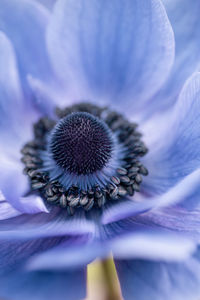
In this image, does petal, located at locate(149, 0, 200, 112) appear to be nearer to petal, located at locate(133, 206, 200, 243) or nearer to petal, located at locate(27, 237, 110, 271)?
petal, located at locate(133, 206, 200, 243)

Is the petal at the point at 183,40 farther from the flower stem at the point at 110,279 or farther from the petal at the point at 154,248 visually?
the petal at the point at 154,248

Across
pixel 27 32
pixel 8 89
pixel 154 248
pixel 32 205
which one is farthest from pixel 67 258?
pixel 27 32

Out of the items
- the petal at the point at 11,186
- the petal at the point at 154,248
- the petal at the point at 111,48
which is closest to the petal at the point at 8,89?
the petal at the point at 111,48

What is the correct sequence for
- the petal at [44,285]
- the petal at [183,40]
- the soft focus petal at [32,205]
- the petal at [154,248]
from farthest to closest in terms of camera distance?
1. the petal at [183,40]
2. the soft focus petal at [32,205]
3. the petal at [44,285]
4. the petal at [154,248]

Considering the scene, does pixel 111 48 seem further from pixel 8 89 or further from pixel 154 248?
pixel 154 248

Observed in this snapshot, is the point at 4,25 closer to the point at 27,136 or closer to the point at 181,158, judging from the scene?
the point at 27,136

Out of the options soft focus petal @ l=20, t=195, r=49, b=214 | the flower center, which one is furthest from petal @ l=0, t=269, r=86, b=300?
the flower center
